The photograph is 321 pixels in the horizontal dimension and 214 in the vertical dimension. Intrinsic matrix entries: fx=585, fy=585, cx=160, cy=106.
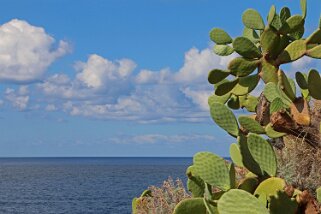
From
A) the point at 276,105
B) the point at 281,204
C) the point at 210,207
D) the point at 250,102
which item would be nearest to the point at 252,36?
the point at 250,102

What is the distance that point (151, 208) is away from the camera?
8234 millimetres

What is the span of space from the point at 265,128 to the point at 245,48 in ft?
2.43

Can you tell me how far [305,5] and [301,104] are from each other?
118 cm

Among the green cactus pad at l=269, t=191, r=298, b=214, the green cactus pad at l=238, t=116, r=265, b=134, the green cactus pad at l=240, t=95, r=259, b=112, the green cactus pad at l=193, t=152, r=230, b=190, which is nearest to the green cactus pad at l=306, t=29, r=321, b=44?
the green cactus pad at l=238, t=116, r=265, b=134

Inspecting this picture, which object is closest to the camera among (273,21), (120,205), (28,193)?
(273,21)

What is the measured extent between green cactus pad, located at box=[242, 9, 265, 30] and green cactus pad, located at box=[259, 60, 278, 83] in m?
0.42

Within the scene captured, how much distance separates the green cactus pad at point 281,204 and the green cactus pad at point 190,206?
76 cm

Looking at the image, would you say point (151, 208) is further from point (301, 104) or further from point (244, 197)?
point (244, 197)

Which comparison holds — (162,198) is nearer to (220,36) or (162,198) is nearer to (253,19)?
(220,36)

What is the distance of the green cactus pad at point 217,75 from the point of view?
220 inches

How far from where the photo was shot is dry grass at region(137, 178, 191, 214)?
27.0 ft

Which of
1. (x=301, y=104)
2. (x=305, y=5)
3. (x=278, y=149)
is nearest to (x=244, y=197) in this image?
(x=301, y=104)

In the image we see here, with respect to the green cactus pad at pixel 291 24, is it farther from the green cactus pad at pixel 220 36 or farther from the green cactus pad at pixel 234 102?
the green cactus pad at pixel 234 102

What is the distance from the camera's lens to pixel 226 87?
586 centimetres
